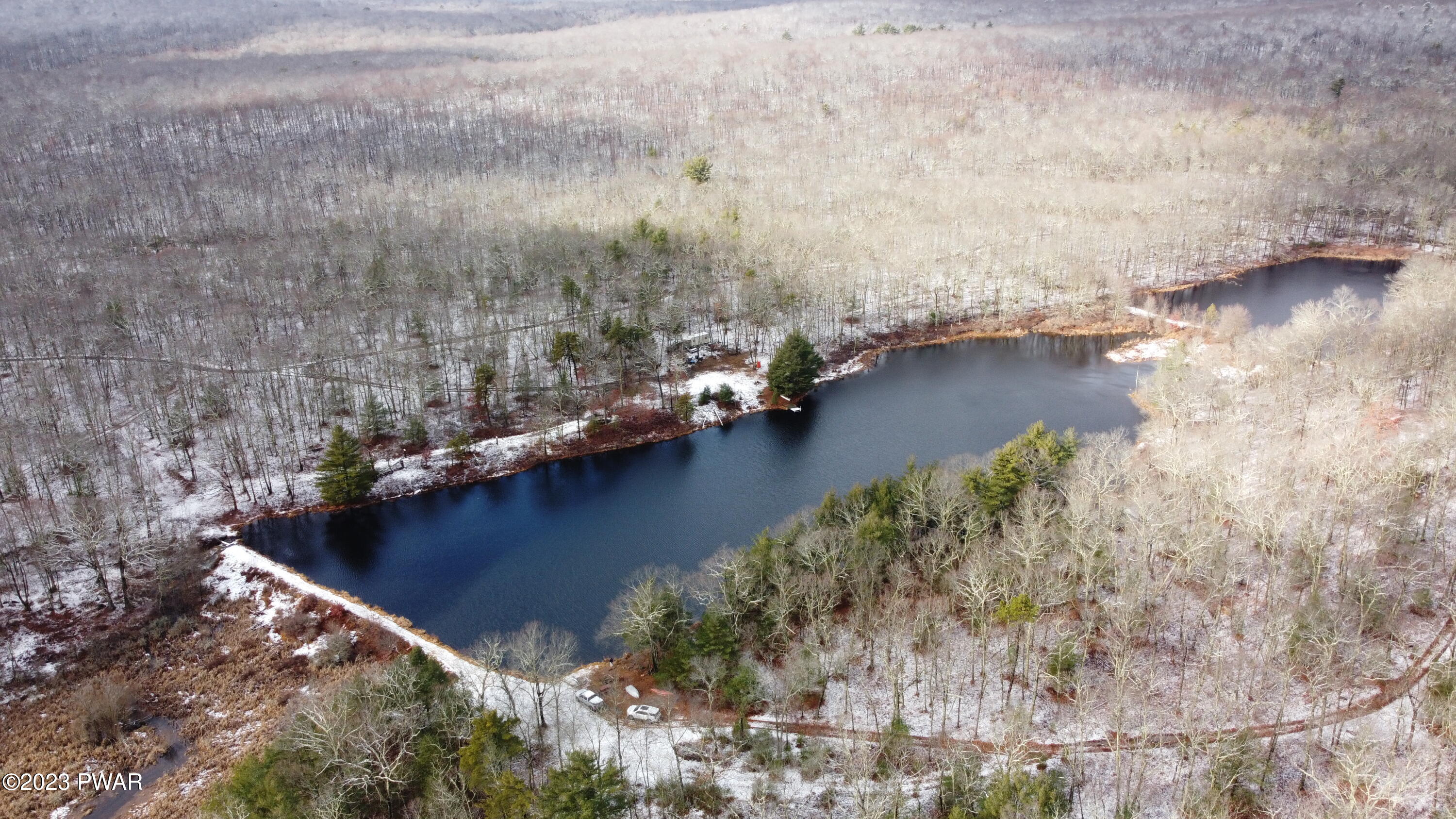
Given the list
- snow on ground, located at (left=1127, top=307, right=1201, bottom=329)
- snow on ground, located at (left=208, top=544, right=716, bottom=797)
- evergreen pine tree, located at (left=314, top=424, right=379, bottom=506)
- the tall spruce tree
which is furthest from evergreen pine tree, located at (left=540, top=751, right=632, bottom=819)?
snow on ground, located at (left=1127, top=307, right=1201, bottom=329)

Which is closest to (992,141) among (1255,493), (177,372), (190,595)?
(1255,493)

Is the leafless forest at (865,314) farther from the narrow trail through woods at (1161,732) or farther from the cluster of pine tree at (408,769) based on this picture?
the cluster of pine tree at (408,769)

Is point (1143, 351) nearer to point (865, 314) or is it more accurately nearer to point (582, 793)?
point (865, 314)

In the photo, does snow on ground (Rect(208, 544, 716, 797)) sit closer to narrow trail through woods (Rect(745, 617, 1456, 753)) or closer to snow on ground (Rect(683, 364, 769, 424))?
narrow trail through woods (Rect(745, 617, 1456, 753))

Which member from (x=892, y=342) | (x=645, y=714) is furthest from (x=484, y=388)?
(x=892, y=342)

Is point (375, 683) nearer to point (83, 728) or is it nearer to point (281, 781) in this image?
point (281, 781)

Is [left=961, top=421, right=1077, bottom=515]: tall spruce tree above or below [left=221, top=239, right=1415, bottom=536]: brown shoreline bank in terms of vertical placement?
above
